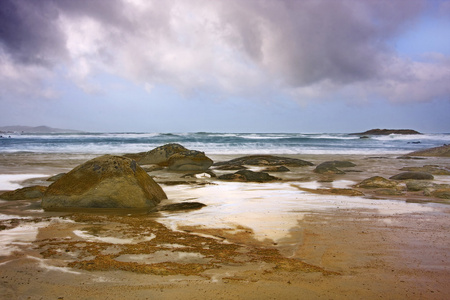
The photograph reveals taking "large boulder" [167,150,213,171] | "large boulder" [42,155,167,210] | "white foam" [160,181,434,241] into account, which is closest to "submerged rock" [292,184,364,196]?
"white foam" [160,181,434,241]

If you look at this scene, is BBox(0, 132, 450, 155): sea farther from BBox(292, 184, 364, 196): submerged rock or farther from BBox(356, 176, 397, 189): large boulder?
BBox(292, 184, 364, 196): submerged rock

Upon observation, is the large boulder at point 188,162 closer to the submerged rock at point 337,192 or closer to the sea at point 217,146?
the submerged rock at point 337,192

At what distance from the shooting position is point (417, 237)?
4.26m

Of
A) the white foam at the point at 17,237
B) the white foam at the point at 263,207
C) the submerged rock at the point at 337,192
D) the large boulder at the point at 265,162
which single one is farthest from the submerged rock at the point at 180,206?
the large boulder at the point at 265,162

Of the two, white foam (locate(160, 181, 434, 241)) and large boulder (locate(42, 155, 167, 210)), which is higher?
large boulder (locate(42, 155, 167, 210))

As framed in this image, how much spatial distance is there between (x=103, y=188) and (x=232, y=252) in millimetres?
3461

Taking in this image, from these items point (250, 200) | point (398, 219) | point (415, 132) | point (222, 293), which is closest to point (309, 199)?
point (250, 200)

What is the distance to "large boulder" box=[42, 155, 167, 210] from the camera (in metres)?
6.12

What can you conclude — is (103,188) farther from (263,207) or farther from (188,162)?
(188,162)

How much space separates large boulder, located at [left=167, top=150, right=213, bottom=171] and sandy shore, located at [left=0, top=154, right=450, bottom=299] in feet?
23.0

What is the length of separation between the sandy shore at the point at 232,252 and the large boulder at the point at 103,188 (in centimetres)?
36

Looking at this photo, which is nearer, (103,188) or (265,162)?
(103,188)

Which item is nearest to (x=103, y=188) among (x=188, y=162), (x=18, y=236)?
(x=18, y=236)

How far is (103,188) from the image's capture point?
6207 millimetres
